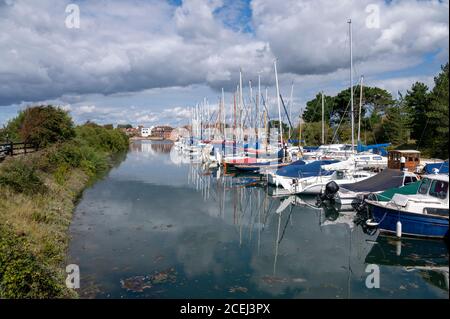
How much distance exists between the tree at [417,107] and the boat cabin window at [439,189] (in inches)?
1217

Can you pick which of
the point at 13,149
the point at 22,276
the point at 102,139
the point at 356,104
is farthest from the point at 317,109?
the point at 22,276

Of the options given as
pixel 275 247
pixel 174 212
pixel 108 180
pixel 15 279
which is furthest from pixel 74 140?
pixel 15 279

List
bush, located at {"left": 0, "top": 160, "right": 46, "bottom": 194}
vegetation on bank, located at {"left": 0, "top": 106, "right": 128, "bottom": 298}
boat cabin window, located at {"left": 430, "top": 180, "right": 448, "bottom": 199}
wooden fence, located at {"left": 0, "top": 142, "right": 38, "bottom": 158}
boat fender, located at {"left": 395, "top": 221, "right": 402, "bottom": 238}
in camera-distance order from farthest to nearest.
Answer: wooden fence, located at {"left": 0, "top": 142, "right": 38, "bottom": 158} < bush, located at {"left": 0, "top": 160, "right": 46, "bottom": 194} < boat fender, located at {"left": 395, "top": 221, "right": 402, "bottom": 238} < boat cabin window, located at {"left": 430, "top": 180, "right": 448, "bottom": 199} < vegetation on bank, located at {"left": 0, "top": 106, "right": 128, "bottom": 298}

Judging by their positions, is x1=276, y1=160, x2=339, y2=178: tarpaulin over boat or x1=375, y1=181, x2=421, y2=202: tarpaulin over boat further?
x1=276, y1=160, x2=339, y2=178: tarpaulin over boat

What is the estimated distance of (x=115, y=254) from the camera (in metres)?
16.1

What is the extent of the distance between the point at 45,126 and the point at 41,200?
1834 centimetres

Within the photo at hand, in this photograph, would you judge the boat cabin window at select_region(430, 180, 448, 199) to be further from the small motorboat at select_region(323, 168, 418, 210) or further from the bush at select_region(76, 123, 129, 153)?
the bush at select_region(76, 123, 129, 153)

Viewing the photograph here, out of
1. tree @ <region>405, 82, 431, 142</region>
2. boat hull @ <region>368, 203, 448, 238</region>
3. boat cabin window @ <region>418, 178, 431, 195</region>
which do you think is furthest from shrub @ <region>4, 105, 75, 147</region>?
tree @ <region>405, 82, 431, 142</region>

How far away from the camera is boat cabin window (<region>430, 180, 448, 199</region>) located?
16547mm

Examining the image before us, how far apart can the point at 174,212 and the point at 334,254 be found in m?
11.6

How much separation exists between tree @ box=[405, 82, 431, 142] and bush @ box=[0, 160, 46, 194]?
41.3m

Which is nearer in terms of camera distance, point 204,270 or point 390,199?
point 204,270

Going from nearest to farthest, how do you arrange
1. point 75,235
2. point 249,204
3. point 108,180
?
point 75,235 → point 249,204 → point 108,180
